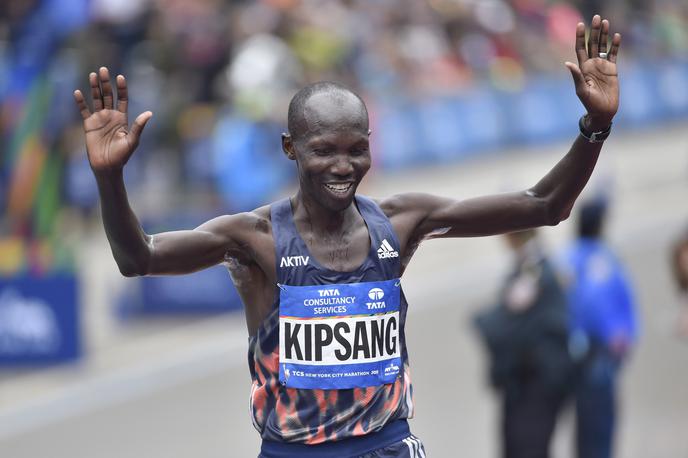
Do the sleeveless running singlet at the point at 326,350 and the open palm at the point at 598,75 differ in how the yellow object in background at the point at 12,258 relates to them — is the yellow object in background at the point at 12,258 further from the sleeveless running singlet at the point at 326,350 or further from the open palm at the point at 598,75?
the open palm at the point at 598,75

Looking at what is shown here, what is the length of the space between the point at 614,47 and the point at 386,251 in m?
1.02

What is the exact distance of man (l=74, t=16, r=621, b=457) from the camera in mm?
4773

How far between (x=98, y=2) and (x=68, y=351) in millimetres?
5273

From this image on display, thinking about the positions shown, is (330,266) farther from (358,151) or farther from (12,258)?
(12,258)

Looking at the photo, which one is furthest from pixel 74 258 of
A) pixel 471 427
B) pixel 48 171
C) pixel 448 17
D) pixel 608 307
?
pixel 448 17

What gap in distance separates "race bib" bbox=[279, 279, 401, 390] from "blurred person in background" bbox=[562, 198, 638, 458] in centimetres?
428

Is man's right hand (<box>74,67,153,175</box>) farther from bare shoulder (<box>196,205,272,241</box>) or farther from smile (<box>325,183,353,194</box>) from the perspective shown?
smile (<box>325,183,353,194</box>)

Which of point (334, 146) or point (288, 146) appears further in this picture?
point (288, 146)

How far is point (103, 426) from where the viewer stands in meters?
12.2

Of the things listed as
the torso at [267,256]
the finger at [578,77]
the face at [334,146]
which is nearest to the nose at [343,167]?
the face at [334,146]

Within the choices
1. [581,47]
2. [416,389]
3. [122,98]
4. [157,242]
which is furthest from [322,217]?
[416,389]

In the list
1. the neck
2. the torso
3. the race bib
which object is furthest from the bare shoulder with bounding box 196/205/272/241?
the race bib

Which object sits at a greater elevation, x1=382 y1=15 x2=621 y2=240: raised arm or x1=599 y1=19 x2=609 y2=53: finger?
x1=599 y1=19 x2=609 y2=53: finger

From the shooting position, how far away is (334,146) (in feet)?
15.6
